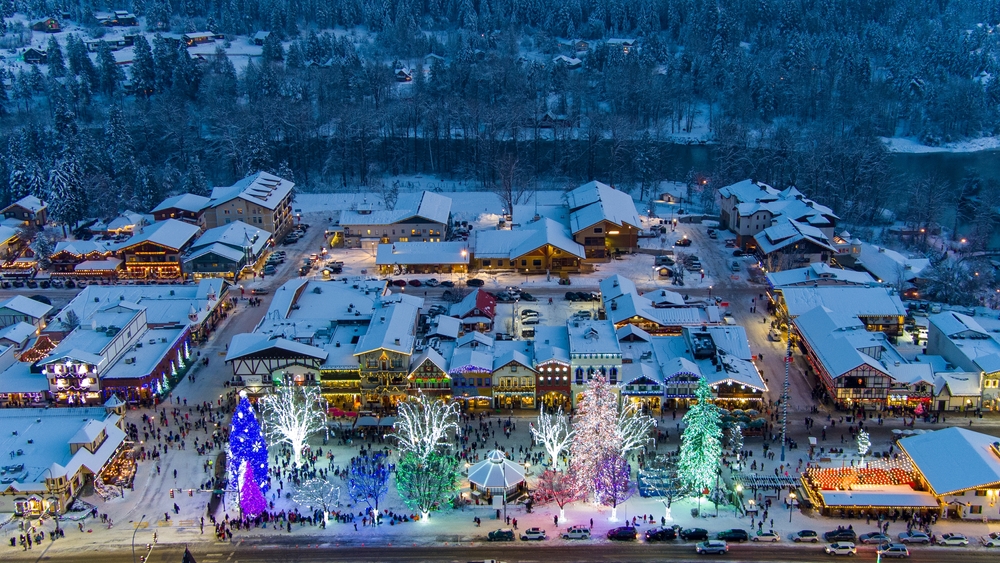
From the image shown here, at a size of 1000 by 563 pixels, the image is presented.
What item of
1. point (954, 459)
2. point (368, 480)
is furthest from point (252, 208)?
point (954, 459)

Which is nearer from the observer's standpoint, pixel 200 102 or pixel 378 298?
pixel 378 298

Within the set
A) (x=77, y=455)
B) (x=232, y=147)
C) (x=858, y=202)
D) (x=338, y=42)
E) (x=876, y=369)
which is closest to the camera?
(x=77, y=455)

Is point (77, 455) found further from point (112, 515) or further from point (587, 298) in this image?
point (587, 298)

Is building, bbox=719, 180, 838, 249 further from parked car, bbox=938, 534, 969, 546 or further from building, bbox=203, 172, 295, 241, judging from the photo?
building, bbox=203, 172, 295, 241

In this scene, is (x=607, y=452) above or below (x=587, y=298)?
above

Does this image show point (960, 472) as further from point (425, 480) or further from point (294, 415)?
point (294, 415)

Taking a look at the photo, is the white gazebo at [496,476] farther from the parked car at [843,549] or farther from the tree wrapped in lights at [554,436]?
the parked car at [843,549]

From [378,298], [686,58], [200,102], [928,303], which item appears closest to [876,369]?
[928,303]
